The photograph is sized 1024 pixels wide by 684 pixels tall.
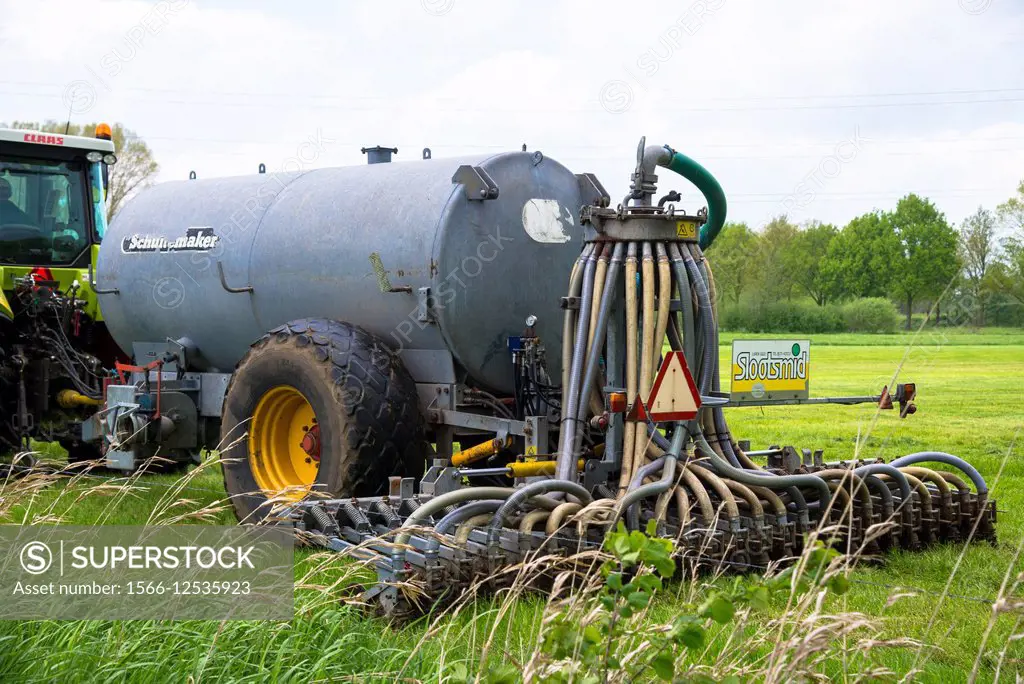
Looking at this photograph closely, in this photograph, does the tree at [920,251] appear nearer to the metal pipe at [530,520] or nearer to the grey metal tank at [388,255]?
the grey metal tank at [388,255]

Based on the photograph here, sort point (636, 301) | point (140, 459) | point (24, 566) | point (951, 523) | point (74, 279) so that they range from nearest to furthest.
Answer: point (24, 566), point (636, 301), point (951, 523), point (140, 459), point (74, 279)

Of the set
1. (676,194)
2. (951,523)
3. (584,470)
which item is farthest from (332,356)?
(951,523)

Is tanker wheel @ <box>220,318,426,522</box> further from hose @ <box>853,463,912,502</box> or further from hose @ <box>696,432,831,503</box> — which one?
hose @ <box>853,463,912,502</box>

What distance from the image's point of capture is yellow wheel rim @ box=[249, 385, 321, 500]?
7.61 metres

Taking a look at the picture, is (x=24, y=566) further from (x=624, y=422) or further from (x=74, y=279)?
(x=74, y=279)

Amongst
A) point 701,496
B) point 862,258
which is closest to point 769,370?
point 701,496

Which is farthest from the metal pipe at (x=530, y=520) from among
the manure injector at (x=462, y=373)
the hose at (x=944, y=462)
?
the hose at (x=944, y=462)

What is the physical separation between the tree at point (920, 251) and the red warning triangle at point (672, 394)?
80.8 ft

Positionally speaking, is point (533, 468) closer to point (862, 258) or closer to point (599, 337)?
point (599, 337)

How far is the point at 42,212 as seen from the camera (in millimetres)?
10258

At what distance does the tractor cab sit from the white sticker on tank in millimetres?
4282

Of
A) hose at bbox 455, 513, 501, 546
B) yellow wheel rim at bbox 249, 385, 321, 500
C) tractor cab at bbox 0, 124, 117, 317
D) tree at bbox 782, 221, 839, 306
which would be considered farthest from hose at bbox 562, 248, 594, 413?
tree at bbox 782, 221, 839, 306

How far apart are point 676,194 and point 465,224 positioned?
129 centimetres

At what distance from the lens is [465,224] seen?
700 centimetres
